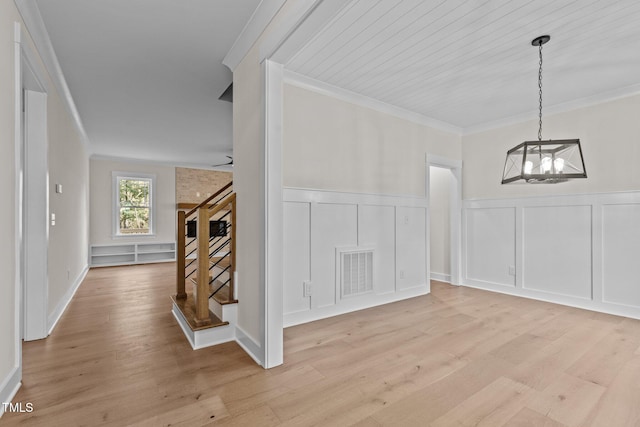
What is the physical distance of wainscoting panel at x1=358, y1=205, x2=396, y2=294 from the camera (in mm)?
3740

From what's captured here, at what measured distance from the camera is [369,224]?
149 inches

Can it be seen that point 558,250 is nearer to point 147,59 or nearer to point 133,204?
point 147,59

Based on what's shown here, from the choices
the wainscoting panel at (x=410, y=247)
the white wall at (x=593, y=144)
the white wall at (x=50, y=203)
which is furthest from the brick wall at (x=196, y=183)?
the white wall at (x=593, y=144)

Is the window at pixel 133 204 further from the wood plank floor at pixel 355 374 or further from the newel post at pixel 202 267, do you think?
the newel post at pixel 202 267

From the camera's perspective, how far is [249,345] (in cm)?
240

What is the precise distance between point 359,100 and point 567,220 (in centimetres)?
296

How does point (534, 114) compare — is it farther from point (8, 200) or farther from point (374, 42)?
point (8, 200)

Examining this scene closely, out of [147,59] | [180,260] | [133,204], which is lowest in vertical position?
[180,260]

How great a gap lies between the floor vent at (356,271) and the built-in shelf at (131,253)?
5.89m

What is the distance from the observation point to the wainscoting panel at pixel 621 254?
10.9 feet

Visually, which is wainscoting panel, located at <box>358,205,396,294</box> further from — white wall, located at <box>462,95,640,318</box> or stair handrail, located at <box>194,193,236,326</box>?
stair handrail, located at <box>194,193,236,326</box>

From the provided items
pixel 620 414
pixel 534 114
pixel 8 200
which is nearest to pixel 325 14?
pixel 8 200

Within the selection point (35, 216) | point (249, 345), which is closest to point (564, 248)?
point (249, 345)

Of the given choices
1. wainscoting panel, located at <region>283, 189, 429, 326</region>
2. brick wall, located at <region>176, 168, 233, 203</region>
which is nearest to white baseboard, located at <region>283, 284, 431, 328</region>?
wainscoting panel, located at <region>283, 189, 429, 326</region>
